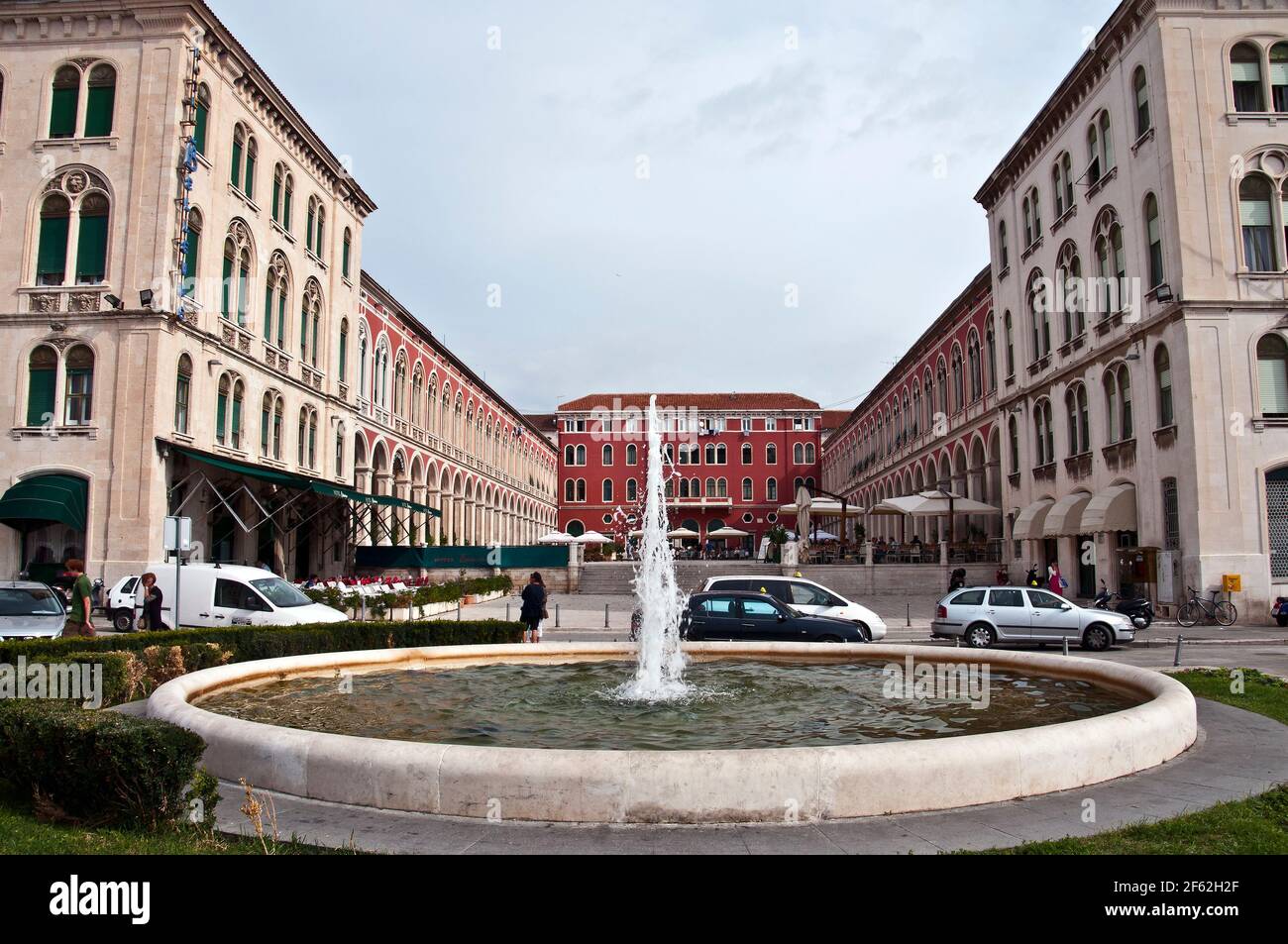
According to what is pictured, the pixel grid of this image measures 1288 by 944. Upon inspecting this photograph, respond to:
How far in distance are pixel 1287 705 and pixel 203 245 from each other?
28.7 metres

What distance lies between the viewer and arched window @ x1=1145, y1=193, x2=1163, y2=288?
25188mm

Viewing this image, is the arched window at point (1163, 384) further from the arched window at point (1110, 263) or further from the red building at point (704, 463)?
the red building at point (704, 463)

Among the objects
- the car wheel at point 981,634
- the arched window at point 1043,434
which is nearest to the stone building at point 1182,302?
the arched window at point 1043,434

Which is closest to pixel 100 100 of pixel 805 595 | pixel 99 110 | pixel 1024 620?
pixel 99 110

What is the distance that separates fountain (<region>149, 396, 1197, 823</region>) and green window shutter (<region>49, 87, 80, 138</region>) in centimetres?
2310

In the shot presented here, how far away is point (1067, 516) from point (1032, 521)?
9.34 feet

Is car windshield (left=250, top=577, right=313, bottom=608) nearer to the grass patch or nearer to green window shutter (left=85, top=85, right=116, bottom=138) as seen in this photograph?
the grass patch

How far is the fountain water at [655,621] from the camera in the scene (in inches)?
419

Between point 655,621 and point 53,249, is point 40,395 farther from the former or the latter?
point 655,621

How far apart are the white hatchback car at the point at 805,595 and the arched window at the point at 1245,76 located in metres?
18.4

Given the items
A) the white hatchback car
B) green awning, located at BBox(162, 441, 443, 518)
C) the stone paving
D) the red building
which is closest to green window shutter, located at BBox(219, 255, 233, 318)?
green awning, located at BBox(162, 441, 443, 518)

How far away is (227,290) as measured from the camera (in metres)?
29.2
